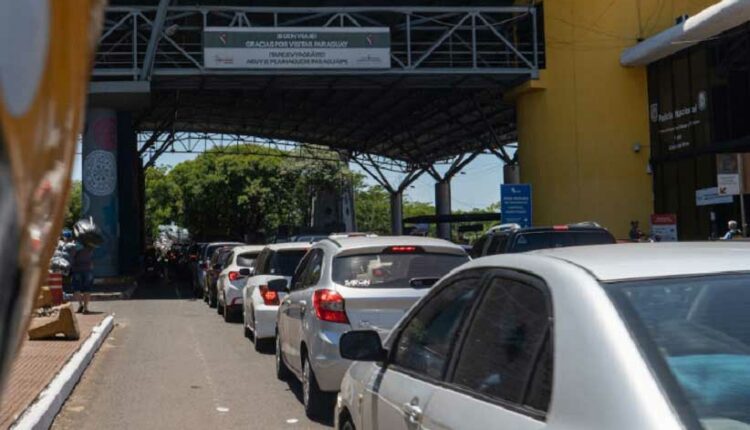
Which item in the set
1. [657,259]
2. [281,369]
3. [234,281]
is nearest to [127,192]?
[234,281]

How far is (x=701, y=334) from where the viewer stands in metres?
2.84

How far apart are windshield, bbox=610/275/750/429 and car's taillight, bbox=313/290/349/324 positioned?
518cm

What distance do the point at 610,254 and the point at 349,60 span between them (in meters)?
22.9

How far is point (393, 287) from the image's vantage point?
26.6ft

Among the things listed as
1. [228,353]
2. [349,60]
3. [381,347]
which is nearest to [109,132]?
[349,60]

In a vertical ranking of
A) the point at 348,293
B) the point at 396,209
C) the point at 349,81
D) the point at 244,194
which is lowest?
the point at 348,293

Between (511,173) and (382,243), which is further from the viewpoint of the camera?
(511,173)

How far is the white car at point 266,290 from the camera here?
1265cm

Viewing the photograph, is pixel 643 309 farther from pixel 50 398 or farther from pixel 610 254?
pixel 50 398

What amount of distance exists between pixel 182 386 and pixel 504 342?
7.47 m

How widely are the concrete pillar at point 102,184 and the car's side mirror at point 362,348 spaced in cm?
2558

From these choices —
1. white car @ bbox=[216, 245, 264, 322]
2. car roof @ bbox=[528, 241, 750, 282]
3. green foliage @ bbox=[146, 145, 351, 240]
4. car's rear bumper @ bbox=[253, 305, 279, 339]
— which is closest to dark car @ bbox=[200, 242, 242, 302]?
white car @ bbox=[216, 245, 264, 322]

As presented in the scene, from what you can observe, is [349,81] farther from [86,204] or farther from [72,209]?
[72,209]

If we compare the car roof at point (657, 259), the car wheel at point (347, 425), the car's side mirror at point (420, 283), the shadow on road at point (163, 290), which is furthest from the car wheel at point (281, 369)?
the shadow on road at point (163, 290)
